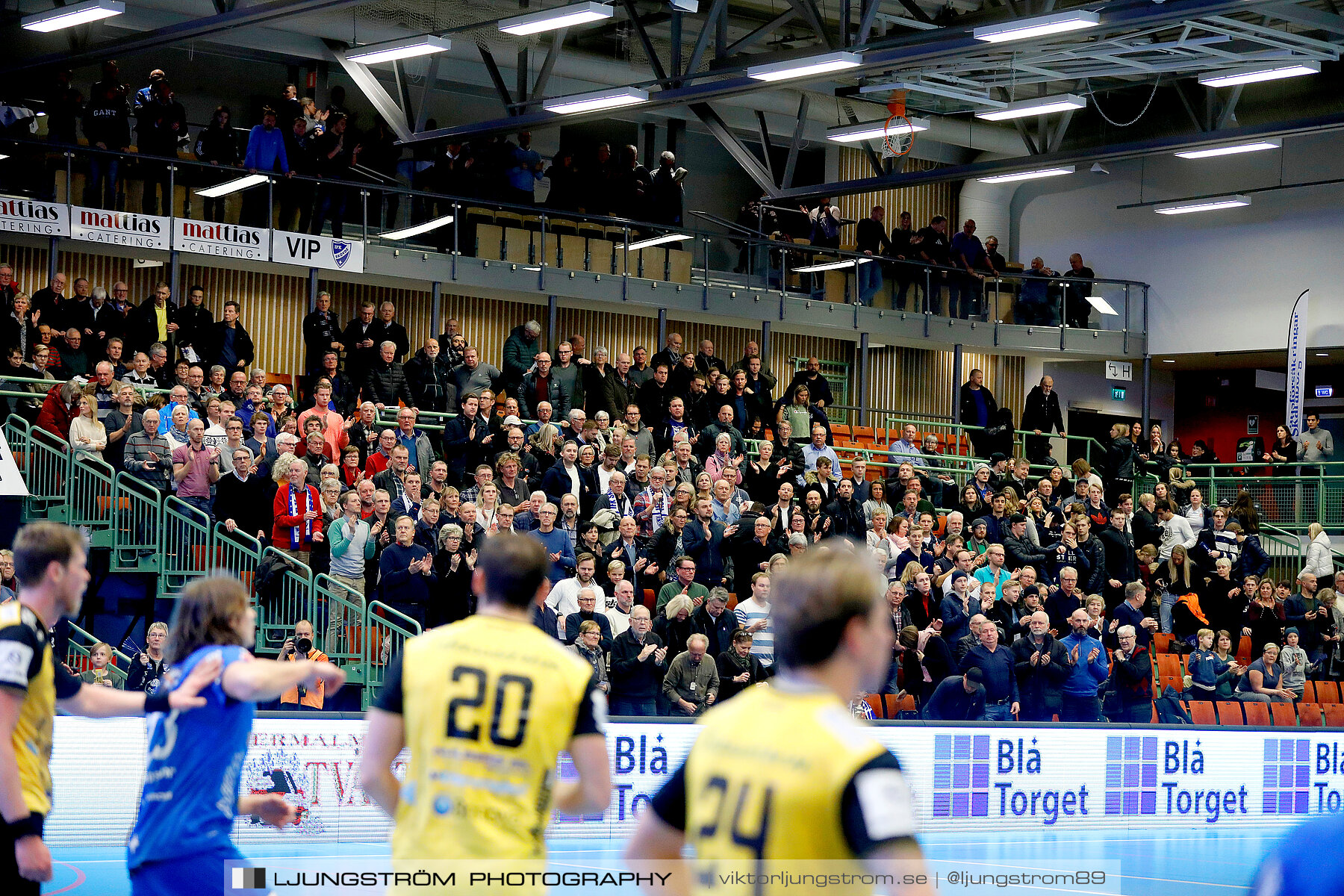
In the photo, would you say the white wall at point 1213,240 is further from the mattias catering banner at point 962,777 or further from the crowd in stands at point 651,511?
the mattias catering banner at point 962,777

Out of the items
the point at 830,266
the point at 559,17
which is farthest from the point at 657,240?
the point at 559,17

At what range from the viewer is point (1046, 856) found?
39.3 ft

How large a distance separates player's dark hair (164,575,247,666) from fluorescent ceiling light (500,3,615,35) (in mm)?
13239

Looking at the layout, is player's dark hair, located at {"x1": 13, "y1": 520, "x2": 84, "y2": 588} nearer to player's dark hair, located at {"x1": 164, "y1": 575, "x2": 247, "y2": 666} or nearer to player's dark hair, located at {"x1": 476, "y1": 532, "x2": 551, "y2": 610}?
player's dark hair, located at {"x1": 164, "y1": 575, "x2": 247, "y2": 666}

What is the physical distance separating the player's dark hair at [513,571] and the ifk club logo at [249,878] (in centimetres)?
150

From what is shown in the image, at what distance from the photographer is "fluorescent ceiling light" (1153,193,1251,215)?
26922mm

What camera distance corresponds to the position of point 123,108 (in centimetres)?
1964

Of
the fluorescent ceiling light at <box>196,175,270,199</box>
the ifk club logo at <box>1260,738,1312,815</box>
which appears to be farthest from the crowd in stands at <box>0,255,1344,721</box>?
the fluorescent ceiling light at <box>196,175,270,199</box>

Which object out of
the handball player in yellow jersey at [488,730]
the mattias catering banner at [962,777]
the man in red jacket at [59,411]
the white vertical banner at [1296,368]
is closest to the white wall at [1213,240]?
the white vertical banner at [1296,368]

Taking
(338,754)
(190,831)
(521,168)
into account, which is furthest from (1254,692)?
(190,831)

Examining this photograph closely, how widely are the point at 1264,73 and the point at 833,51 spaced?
17.6 ft

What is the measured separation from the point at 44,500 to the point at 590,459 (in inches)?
202

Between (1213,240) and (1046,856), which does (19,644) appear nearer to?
(1046,856)

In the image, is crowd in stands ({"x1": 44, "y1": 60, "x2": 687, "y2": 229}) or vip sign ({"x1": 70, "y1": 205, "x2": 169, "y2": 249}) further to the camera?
crowd in stands ({"x1": 44, "y1": 60, "x2": 687, "y2": 229})
